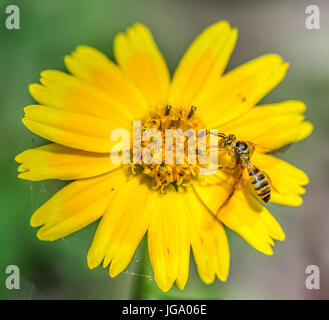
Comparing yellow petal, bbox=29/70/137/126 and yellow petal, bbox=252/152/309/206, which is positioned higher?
yellow petal, bbox=29/70/137/126

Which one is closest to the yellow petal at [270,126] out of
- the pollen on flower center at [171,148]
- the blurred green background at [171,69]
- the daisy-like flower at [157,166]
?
the daisy-like flower at [157,166]

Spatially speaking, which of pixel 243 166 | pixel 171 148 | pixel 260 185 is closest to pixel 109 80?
pixel 171 148

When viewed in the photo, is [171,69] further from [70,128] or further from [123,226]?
[123,226]

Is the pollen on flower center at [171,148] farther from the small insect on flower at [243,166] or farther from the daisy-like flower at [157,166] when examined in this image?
the small insect on flower at [243,166]

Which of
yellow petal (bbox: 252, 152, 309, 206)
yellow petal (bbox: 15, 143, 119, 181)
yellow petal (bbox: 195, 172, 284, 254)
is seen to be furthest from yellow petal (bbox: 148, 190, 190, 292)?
yellow petal (bbox: 252, 152, 309, 206)

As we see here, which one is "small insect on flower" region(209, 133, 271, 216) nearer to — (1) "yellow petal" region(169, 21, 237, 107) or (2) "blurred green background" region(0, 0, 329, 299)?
(1) "yellow petal" region(169, 21, 237, 107)

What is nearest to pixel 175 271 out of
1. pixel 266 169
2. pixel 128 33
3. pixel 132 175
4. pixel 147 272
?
pixel 147 272
